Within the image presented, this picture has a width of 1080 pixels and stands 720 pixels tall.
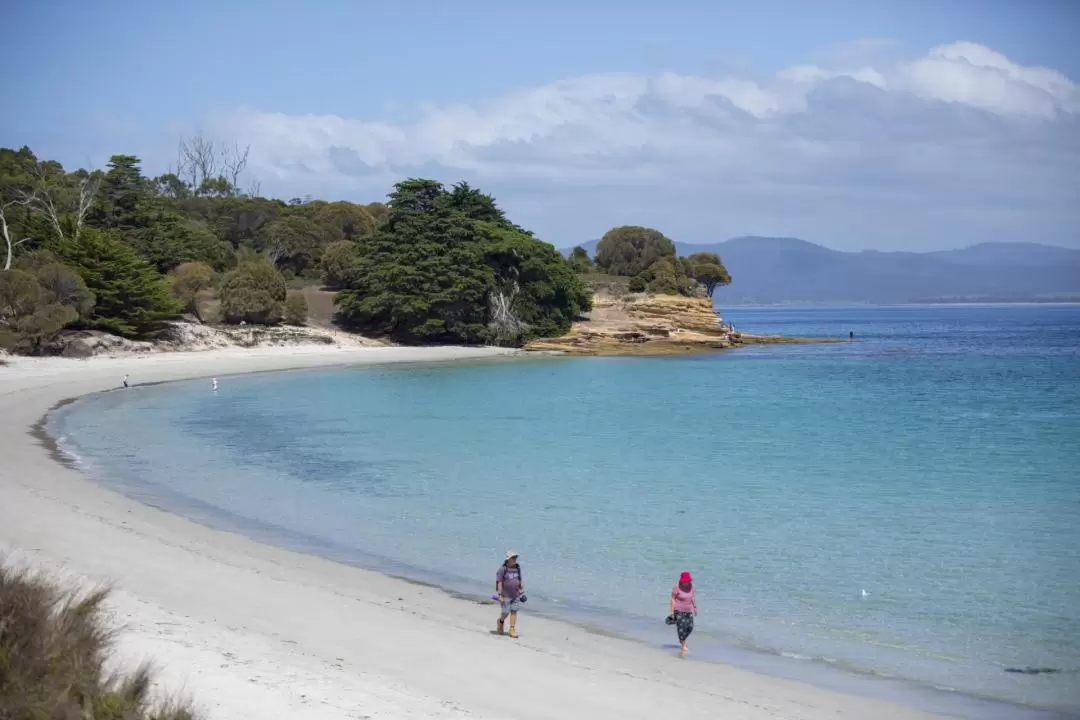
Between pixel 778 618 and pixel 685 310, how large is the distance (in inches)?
2325

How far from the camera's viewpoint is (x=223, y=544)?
1452 cm

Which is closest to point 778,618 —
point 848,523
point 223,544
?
point 848,523

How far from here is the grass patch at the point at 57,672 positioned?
5.79 m

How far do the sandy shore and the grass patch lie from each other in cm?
73

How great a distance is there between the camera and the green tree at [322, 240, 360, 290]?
226 feet

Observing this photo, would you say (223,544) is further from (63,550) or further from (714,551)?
(714,551)

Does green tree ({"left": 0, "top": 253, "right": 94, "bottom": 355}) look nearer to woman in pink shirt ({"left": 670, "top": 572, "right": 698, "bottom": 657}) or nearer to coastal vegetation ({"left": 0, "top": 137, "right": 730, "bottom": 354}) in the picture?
coastal vegetation ({"left": 0, "top": 137, "right": 730, "bottom": 354})

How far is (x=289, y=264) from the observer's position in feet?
249

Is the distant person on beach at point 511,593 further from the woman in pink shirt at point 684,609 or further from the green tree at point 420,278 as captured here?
the green tree at point 420,278

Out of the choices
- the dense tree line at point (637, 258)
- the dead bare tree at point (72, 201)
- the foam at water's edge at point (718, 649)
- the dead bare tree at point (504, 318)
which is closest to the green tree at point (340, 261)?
the dead bare tree at point (504, 318)

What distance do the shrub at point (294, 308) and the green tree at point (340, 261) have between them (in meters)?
7.88

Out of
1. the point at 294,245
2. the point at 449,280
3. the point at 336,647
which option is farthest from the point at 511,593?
the point at 294,245

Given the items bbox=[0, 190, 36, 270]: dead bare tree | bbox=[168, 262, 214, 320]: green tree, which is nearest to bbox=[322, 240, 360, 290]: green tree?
bbox=[168, 262, 214, 320]: green tree

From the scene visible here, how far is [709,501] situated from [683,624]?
29.0ft
